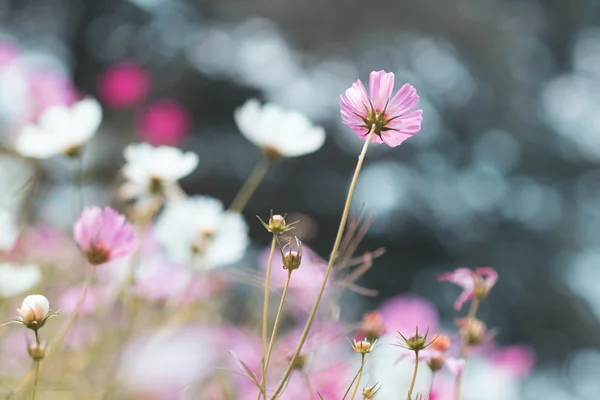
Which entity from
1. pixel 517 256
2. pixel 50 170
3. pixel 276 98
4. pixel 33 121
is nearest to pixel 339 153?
pixel 276 98

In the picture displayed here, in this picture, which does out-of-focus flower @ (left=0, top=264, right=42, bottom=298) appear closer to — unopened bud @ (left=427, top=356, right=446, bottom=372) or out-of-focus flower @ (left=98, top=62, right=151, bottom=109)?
unopened bud @ (left=427, top=356, right=446, bottom=372)

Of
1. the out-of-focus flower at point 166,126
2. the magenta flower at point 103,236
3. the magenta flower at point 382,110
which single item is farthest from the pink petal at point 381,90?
the out-of-focus flower at point 166,126

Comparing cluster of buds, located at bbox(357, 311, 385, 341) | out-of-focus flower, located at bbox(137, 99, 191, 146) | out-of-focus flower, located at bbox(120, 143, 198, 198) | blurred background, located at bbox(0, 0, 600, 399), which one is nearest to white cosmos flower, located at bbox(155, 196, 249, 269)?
out-of-focus flower, located at bbox(120, 143, 198, 198)

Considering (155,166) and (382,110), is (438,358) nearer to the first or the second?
(382,110)

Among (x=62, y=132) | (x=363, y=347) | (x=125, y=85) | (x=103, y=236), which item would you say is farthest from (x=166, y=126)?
(x=363, y=347)

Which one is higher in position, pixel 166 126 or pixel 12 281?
pixel 12 281
